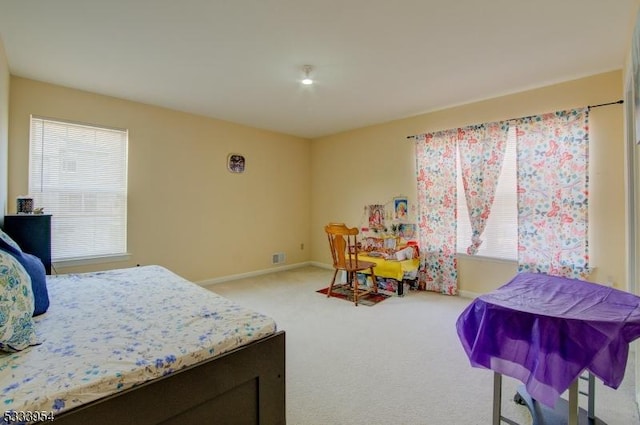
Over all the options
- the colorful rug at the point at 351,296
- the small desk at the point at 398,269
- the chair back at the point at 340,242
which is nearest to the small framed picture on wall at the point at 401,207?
the small desk at the point at 398,269

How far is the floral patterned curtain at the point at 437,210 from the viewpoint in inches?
155

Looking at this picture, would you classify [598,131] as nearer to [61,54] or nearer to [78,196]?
[61,54]

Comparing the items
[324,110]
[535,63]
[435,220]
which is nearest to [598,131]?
[535,63]

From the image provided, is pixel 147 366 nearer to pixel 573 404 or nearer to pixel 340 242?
pixel 573 404

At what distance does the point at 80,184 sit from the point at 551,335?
4356mm

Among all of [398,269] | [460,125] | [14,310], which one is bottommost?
[398,269]

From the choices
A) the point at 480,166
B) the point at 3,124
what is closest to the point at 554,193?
the point at 480,166

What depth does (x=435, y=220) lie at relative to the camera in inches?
161

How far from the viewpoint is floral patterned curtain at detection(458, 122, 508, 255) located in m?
3.57

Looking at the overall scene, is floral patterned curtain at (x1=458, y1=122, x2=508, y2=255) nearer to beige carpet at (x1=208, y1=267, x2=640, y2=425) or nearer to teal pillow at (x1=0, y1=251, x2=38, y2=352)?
beige carpet at (x1=208, y1=267, x2=640, y2=425)

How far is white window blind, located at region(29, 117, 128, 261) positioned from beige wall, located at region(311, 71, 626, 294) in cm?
323

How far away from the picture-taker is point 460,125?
3.92m

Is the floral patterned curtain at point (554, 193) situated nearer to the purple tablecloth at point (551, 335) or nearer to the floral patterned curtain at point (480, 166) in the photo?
the floral patterned curtain at point (480, 166)

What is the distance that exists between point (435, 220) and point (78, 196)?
14.4 feet
